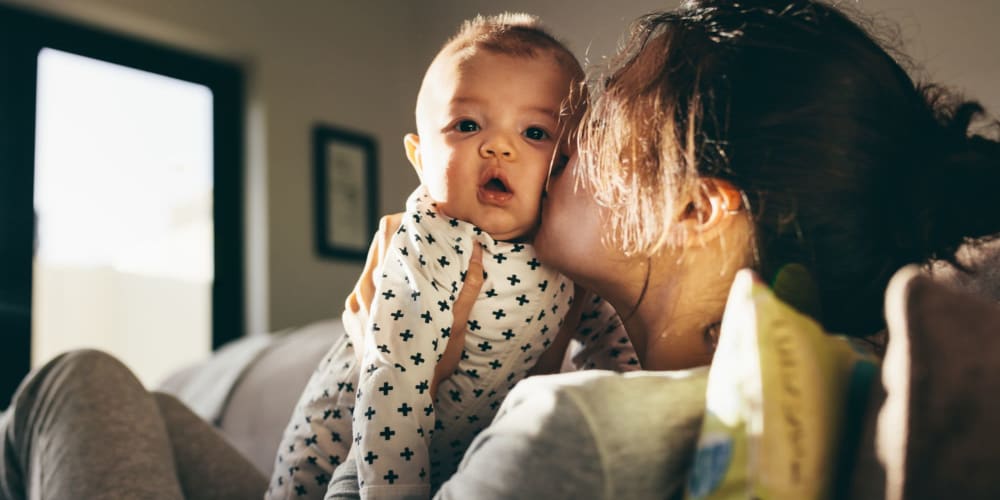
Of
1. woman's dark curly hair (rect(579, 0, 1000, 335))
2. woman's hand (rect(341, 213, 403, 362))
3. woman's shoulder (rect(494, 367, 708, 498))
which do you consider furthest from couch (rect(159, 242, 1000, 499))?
woman's hand (rect(341, 213, 403, 362))

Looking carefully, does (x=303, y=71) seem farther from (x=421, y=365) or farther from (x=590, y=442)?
(x=590, y=442)

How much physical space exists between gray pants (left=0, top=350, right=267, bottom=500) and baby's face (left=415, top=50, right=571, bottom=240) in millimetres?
595

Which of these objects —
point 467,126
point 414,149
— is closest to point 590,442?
point 467,126

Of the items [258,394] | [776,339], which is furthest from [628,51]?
[258,394]

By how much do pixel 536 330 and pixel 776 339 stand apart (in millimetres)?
550

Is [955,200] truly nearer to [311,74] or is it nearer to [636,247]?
[636,247]

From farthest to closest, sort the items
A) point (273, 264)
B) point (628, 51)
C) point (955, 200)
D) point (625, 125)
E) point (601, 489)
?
point (273, 264) → point (628, 51) → point (625, 125) → point (955, 200) → point (601, 489)

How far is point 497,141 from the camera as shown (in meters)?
1.15

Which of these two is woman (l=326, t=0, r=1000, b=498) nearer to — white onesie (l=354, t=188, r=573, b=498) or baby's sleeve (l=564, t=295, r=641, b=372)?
white onesie (l=354, t=188, r=573, b=498)

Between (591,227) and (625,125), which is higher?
(625,125)

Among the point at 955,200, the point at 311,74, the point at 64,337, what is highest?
the point at 955,200

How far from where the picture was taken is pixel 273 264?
4.08m

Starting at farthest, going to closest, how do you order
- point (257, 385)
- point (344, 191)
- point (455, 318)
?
point (344, 191) < point (257, 385) < point (455, 318)

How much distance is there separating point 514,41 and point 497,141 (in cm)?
16
